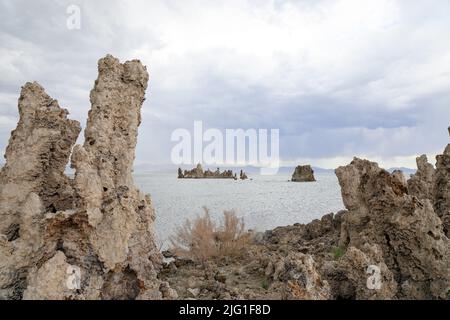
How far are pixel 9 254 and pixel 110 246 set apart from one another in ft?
4.51

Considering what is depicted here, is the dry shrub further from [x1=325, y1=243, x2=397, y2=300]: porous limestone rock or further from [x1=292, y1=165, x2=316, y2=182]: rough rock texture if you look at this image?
[x1=292, y1=165, x2=316, y2=182]: rough rock texture

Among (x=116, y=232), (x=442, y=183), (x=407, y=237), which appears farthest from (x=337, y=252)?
(x=116, y=232)

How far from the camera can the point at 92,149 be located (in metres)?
6.38

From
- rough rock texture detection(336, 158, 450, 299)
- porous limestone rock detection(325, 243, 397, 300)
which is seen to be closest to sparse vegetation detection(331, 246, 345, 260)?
rough rock texture detection(336, 158, 450, 299)

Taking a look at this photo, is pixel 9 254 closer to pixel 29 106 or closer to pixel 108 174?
pixel 108 174

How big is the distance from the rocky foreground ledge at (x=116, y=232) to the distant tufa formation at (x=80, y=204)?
0.01 m

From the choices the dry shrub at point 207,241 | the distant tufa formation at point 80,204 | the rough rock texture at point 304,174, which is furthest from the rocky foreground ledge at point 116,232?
the rough rock texture at point 304,174

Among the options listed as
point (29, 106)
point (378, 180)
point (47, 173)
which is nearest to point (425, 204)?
point (378, 180)

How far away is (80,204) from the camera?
558cm

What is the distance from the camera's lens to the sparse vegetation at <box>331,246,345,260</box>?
903 centimetres

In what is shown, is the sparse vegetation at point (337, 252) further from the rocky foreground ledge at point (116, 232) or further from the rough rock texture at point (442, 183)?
the rough rock texture at point (442, 183)

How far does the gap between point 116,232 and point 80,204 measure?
625mm

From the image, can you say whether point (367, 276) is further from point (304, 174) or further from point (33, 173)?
point (304, 174)

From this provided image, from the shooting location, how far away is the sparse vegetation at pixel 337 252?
903cm
